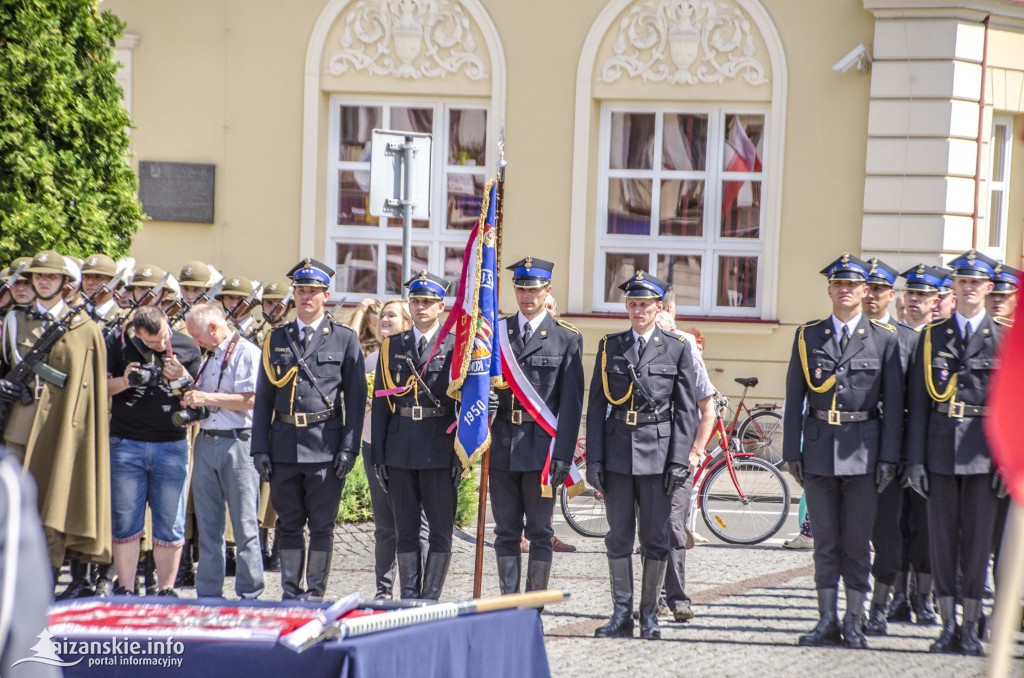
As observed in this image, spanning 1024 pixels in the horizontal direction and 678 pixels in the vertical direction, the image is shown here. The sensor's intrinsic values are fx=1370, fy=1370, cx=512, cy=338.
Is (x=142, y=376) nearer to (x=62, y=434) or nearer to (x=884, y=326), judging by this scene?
(x=62, y=434)

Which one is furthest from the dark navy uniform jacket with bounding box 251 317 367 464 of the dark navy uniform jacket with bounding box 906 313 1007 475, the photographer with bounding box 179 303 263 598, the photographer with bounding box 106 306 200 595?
the dark navy uniform jacket with bounding box 906 313 1007 475

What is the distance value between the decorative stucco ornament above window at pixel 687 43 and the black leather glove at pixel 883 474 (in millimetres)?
8118

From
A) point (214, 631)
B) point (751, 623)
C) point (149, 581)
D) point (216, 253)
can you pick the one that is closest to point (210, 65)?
point (216, 253)

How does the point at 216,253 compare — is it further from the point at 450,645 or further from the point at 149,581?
the point at 450,645

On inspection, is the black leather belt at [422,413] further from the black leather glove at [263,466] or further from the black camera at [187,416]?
the black camera at [187,416]

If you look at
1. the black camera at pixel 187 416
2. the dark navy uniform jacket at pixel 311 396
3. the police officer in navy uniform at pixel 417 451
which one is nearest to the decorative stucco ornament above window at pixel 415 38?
the police officer in navy uniform at pixel 417 451

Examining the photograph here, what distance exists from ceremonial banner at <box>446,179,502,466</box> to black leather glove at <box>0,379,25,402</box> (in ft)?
7.85

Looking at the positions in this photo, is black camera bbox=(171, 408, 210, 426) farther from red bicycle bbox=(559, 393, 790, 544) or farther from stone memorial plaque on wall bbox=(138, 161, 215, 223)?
stone memorial plaque on wall bbox=(138, 161, 215, 223)

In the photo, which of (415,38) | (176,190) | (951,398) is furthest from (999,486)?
(176,190)

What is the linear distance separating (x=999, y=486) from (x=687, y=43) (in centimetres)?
848

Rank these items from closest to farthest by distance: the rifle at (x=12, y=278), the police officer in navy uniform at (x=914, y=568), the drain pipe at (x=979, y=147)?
the police officer in navy uniform at (x=914, y=568) → the rifle at (x=12, y=278) → the drain pipe at (x=979, y=147)

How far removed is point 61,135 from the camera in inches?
470

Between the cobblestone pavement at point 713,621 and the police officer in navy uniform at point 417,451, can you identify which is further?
the police officer in navy uniform at point 417,451

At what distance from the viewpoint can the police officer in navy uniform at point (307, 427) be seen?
7828mm
